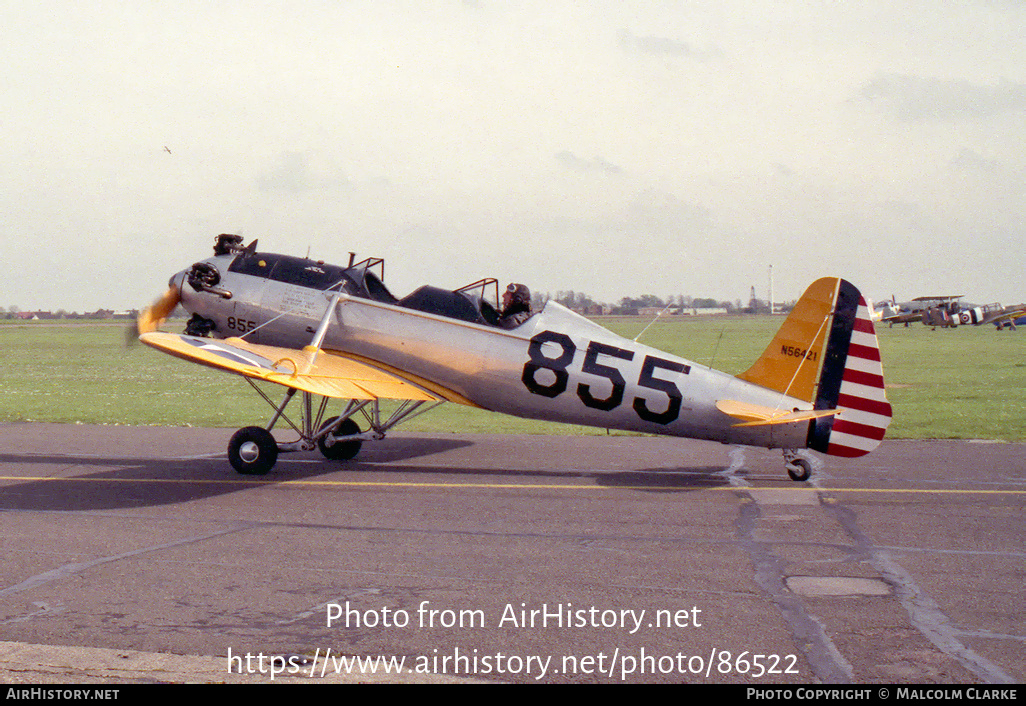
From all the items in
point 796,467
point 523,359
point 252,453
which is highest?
point 523,359

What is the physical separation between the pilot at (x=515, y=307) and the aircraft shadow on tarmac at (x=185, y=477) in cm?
226

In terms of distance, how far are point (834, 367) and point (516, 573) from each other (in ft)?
19.9

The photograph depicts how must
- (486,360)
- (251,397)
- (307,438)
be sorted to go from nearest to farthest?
(486,360), (307,438), (251,397)

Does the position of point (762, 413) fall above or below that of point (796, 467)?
above

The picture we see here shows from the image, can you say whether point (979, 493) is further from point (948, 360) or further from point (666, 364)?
point (948, 360)

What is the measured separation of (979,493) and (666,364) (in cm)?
419

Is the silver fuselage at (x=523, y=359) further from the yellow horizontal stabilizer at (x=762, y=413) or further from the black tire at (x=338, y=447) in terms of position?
the black tire at (x=338, y=447)

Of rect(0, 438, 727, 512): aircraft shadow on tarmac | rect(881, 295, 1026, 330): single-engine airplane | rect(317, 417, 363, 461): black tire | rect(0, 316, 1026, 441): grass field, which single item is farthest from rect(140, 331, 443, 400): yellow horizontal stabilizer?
rect(881, 295, 1026, 330): single-engine airplane

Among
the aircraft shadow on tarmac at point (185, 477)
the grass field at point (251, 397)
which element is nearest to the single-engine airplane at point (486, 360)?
the aircraft shadow on tarmac at point (185, 477)

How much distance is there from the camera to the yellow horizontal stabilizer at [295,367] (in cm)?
1122

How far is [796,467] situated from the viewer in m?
11.8

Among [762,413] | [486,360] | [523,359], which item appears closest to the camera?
[762,413]

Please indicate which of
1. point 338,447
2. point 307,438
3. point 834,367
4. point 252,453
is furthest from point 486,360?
point 834,367

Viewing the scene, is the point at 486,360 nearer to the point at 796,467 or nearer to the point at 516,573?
the point at 796,467
